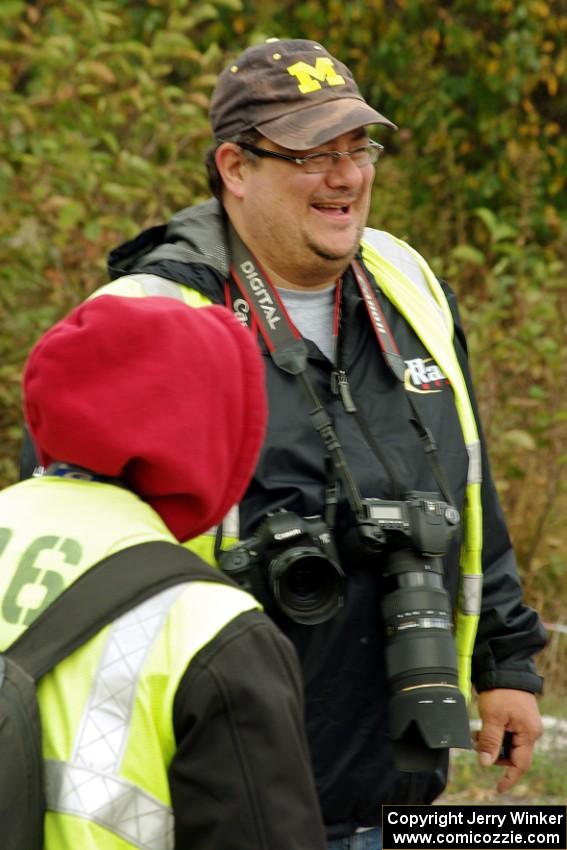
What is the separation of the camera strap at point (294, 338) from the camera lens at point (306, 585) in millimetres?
140

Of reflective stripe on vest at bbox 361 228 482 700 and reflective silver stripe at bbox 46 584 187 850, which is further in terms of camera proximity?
reflective stripe on vest at bbox 361 228 482 700

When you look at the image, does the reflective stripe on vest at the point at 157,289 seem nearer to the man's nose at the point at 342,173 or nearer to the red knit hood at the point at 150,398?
the man's nose at the point at 342,173

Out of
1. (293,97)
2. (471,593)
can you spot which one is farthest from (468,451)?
(293,97)

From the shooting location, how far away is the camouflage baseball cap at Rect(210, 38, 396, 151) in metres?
2.64

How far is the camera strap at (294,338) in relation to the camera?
2471mm

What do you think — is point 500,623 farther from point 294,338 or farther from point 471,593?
point 294,338

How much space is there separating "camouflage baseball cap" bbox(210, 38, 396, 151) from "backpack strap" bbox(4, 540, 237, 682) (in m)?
1.28

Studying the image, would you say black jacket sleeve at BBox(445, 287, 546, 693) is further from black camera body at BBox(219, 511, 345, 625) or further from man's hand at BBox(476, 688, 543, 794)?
black camera body at BBox(219, 511, 345, 625)

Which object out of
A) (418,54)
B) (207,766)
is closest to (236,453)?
(207,766)

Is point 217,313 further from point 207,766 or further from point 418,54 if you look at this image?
point 418,54

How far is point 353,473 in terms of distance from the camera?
250 cm

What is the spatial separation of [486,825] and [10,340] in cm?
254

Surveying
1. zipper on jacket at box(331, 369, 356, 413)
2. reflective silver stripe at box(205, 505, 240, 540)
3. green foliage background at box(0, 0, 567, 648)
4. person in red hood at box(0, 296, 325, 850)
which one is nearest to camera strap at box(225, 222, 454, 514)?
zipper on jacket at box(331, 369, 356, 413)

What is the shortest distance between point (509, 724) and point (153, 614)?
1463mm
